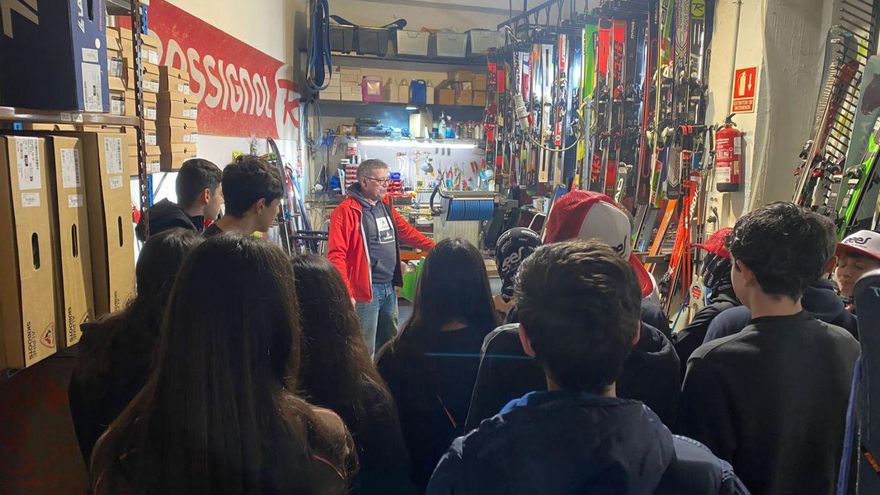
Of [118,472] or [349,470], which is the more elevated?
[118,472]

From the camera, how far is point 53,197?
1.53m

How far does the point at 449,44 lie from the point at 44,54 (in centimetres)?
657

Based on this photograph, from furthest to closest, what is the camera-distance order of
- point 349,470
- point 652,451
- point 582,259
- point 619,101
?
point 619,101
point 349,470
point 582,259
point 652,451

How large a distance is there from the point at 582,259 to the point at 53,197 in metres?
1.36

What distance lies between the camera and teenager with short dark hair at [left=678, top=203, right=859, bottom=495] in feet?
4.42

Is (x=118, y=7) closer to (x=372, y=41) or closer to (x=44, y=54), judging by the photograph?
(x=44, y=54)

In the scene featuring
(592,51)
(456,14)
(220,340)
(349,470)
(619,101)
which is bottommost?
(349,470)

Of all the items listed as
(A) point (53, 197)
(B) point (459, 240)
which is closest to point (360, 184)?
(B) point (459, 240)

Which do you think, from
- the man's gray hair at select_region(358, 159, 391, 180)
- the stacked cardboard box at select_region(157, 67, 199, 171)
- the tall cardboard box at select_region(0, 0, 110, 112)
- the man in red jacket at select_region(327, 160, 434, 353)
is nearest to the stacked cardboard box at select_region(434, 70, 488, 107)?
the man in red jacket at select_region(327, 160, 434, 353)

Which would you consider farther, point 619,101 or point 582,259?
point 619,101

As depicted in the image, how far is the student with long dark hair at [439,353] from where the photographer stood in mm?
1731

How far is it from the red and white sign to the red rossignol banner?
2.93 meters

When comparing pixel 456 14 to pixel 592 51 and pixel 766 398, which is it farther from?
pixel 766 398

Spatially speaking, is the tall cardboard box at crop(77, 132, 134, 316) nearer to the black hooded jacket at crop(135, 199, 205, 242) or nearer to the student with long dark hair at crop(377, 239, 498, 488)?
the black hooded jacket at crop(135, 199, 205, 242)
